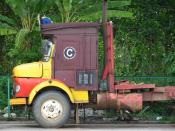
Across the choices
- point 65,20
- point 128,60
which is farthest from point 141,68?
point 65,20

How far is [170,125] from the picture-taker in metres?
14.3

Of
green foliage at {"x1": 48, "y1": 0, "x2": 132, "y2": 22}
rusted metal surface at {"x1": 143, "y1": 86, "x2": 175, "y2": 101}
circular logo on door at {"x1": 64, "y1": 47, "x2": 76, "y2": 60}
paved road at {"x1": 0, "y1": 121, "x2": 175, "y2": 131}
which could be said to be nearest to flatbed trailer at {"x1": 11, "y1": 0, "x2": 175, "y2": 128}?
circular logo on door at {"x1": 64, "y1": 47, "x2": 76, "y2": 60}

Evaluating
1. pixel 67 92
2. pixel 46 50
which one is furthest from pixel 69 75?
pixel 46 50

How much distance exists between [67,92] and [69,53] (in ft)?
3.20

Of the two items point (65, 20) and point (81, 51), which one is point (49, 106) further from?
point (65, 20)

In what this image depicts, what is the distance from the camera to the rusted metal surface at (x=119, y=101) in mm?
13273

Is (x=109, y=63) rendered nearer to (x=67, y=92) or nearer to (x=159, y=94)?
(x=67, y=92)

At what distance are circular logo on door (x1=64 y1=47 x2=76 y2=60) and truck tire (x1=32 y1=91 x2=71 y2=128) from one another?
98 centimetres

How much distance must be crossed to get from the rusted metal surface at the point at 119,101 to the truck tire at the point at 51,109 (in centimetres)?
87

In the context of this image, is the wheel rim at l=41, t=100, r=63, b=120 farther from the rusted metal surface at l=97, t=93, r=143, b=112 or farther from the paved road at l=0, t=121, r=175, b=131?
the rusted metal surface at l=97, t=93, r=143, b=112

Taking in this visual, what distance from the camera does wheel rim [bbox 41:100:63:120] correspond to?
13.0 m

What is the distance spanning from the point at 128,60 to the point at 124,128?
638 centimetres

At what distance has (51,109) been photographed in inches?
516

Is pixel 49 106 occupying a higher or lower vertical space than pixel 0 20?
lower
